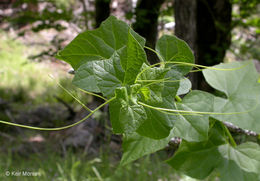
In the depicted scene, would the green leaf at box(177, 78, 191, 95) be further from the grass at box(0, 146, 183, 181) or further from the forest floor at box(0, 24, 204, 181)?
the grass at box(0, 146, 183, 181)

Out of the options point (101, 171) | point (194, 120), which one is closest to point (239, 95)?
point (194, 120)

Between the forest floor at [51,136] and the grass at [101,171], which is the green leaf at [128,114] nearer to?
the forest floor at [51,136]

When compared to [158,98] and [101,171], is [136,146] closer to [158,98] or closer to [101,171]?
[158,98]

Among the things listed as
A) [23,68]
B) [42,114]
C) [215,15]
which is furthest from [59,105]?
[215,15]

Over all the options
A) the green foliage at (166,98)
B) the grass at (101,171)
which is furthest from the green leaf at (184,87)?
the grass at (101,171)

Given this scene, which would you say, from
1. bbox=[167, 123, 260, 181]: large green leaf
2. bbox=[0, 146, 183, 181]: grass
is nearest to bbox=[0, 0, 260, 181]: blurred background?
bbox=[0, 146, 183, 181]: grass

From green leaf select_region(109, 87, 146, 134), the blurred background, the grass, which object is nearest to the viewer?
green leaf select_region(109, 87, 146, 134)
